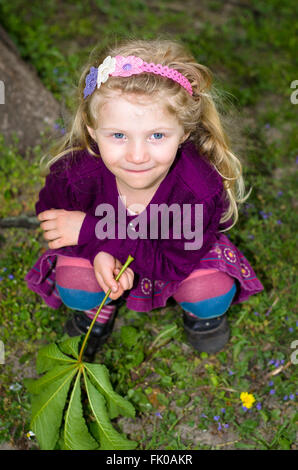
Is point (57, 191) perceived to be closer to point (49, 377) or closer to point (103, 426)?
point (49, 377)

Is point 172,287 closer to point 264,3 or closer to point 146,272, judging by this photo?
point 146,272

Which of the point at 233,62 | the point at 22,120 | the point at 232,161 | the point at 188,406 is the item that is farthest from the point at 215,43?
the point at 188,406

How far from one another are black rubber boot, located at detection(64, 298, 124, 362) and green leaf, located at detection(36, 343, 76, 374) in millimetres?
322

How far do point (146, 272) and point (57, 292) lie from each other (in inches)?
21.5

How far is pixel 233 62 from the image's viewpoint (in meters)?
4.05

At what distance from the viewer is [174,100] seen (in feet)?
6.14

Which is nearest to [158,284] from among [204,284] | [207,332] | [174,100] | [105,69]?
[204,284]

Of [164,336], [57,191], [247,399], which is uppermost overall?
[57,191]

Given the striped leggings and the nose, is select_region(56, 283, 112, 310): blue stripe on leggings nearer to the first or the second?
the striped leggings

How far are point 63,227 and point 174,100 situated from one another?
70cm

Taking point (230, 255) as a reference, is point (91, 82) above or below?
above

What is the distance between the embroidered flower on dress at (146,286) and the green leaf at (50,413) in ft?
1.52

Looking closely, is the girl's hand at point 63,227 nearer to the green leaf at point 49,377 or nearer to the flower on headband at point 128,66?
the green leaf at point 49,377
